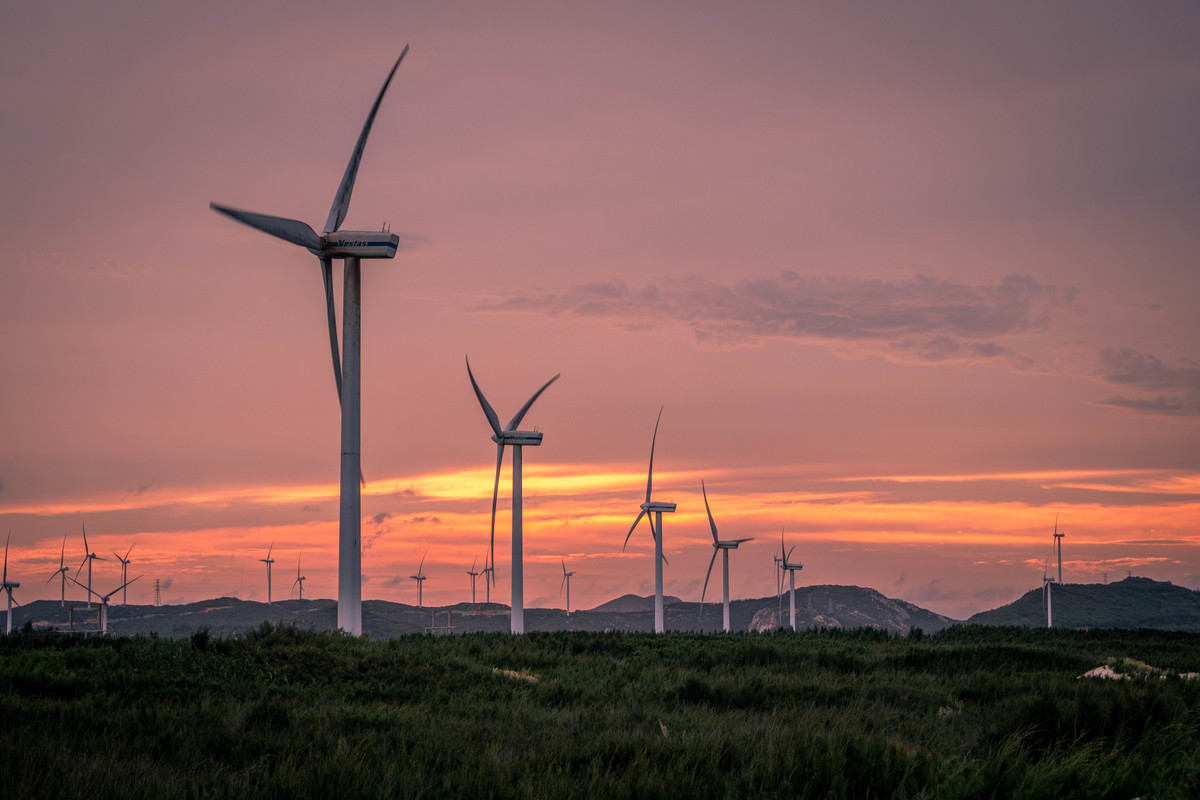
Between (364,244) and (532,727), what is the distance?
22016 mm

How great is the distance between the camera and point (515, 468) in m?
68.3

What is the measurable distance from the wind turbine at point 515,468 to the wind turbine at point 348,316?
23.2 m

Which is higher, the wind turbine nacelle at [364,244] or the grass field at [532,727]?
the wind turbine nacelle at [364,244]

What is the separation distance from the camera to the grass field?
15.5 m

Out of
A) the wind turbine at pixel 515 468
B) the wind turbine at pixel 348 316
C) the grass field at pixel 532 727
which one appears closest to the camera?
the grass field at pixel 532 727

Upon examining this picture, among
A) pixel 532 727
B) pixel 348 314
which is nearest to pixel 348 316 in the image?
pixel 348 314

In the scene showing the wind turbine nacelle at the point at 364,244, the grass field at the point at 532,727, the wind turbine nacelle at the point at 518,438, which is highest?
the wind turbine nacelle at the point at 364,244

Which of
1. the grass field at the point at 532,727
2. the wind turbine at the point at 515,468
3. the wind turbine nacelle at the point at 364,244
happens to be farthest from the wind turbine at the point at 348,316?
the wind turbine at the point at 515,468

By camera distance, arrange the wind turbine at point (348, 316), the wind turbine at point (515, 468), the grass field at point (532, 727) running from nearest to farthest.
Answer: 1. the grass field at point (532, 727)
2. the wind turbine at point (348, 316)
3. the wind turbine at point (515, 468)

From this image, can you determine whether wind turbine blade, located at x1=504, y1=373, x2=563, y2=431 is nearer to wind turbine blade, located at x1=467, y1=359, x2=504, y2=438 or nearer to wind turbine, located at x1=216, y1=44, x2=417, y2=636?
wind turbine blade, located at x1=467, y1=359, x2=504, y2=438

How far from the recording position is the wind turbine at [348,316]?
36531 mm

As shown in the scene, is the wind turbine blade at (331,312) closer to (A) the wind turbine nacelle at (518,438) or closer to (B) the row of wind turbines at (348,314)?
(B) the row of wind turbines at (348,314)

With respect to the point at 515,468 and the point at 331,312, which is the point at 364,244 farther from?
the point at 515,468

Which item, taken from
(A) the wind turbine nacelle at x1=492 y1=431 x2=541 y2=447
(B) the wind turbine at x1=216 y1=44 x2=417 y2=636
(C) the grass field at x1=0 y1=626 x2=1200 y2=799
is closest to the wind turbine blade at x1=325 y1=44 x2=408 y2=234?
(B) the wind turbine at x1=216 y1=44 x2=417 y2=636
